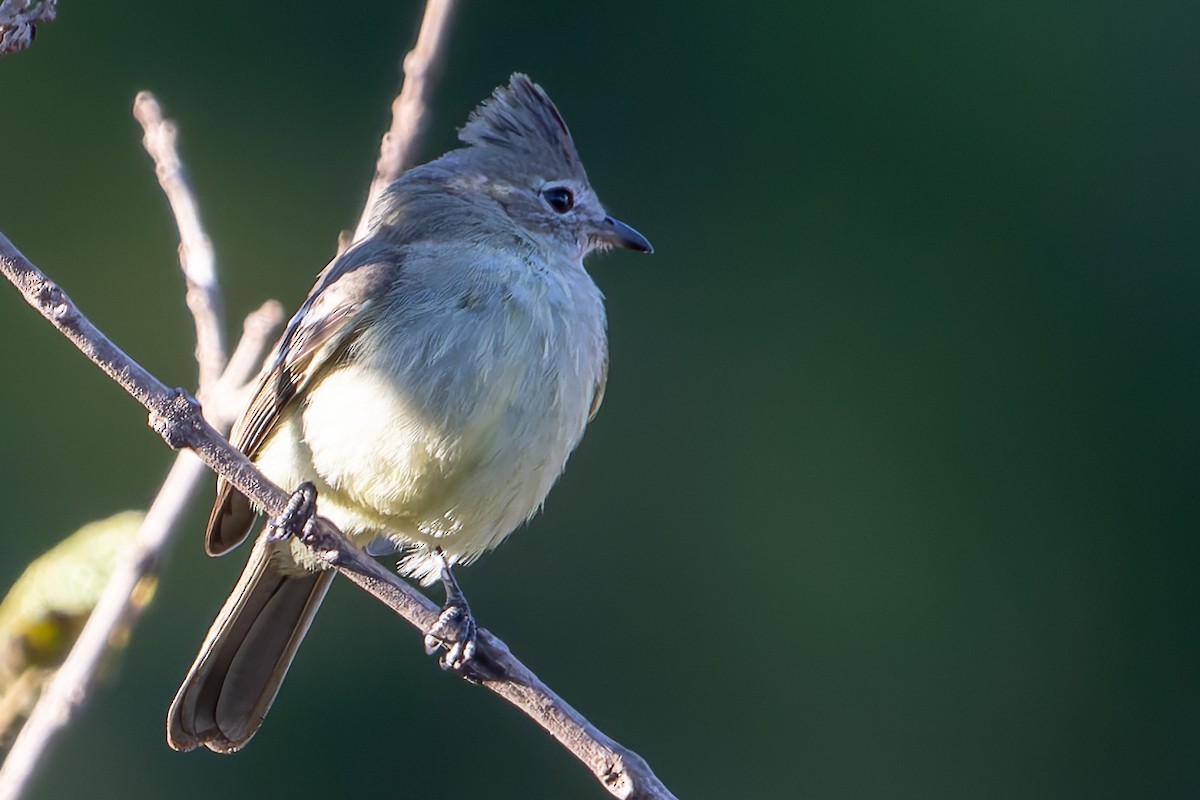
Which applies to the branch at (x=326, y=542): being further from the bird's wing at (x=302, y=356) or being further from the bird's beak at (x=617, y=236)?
the bird's beak at (x=617, y=236)

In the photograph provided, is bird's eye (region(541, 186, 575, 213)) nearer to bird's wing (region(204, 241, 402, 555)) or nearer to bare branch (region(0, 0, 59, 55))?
bird's wing (region(204, 241, 402, 555))

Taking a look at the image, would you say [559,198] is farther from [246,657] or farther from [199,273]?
[246,657]

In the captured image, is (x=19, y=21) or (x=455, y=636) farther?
(x=455, y=636)

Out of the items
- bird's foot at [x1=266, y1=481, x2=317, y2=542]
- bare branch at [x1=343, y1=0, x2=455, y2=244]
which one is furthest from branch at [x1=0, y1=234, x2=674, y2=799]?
bare branch at [x1=343, y1=0, x2=455, y2=244]

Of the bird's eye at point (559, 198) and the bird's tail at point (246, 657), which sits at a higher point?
the bird's eye at point (559, 198)

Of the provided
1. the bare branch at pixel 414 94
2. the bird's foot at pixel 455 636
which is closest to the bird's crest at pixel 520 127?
the bare branch at pixel 414 94

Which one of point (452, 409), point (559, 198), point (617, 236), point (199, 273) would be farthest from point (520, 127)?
point (199, 273)

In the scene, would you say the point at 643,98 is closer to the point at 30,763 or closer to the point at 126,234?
the point at 126,234
